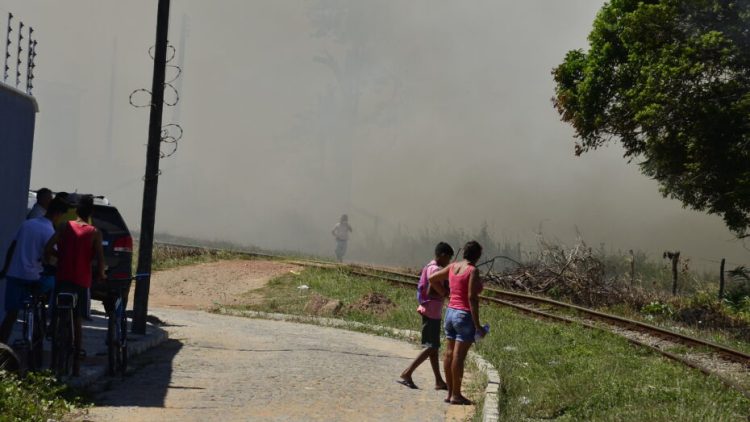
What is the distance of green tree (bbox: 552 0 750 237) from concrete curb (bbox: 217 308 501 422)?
22.8ft

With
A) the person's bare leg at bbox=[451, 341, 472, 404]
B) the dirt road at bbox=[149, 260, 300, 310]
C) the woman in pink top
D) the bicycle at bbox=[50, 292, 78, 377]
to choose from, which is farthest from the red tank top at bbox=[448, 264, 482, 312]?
the dirt road at bbox=[149, 260, 300, 310]

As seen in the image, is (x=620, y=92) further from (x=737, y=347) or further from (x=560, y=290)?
(x=737, y=347)

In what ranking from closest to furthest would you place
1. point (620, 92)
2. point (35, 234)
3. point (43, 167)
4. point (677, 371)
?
point (35, 234) → point (677, 371) → point (620, 92) → point (43, 167)

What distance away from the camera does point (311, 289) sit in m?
24.6

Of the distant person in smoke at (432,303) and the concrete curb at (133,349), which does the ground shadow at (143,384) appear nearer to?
the concrete curb at (133,349)

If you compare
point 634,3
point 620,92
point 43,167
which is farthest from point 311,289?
point 43,167

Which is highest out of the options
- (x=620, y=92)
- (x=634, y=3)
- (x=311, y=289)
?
(x=634, y=3)

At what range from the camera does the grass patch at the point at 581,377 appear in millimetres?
10352

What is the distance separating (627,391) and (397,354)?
470 cm

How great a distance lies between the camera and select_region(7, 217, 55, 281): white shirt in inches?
412

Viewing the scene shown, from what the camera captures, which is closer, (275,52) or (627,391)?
(627,391)

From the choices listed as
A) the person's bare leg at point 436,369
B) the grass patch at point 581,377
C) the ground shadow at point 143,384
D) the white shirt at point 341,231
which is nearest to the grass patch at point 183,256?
the white shirt at point 341,231

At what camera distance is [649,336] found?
1805cm

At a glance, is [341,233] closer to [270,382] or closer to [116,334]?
[270,382]
